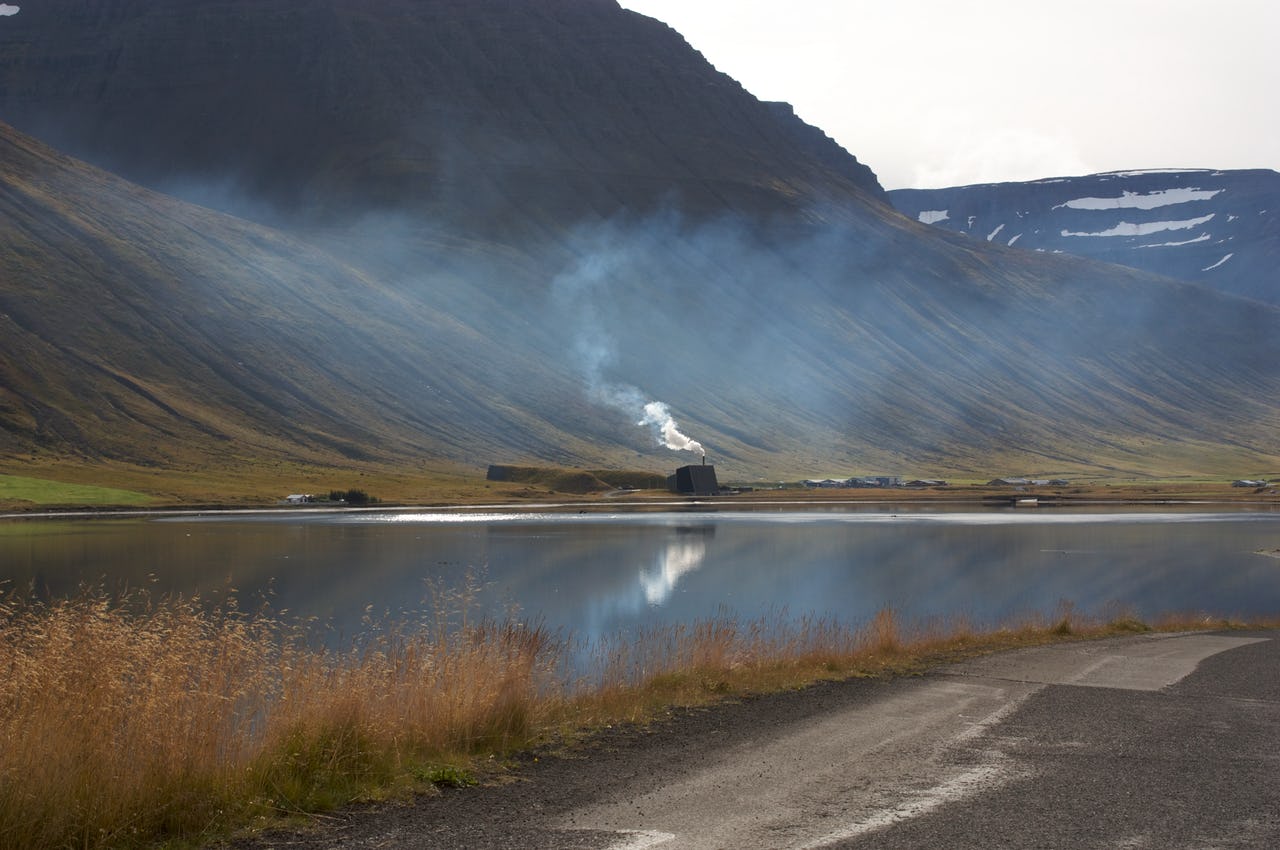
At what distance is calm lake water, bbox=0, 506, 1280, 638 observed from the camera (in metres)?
31.2

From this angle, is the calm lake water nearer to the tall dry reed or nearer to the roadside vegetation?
the roadside vegetation

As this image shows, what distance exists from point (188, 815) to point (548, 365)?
496 ft

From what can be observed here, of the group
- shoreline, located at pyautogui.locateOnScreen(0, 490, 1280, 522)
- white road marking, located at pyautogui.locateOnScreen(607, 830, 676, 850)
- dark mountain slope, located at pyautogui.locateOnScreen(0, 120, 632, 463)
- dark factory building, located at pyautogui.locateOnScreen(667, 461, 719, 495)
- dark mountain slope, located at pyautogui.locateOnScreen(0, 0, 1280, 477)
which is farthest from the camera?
dark mountain slope, located at pyautogui.locateOnScreen(0, 0, 1280, 477)

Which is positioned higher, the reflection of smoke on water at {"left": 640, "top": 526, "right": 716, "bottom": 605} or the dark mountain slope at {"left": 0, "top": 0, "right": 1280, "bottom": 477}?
the dark mountain slope at {"left": 0, "top": 0, "right": 1280, "bottom": 477}

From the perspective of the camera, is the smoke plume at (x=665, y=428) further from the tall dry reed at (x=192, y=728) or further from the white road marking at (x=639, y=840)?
the white road marking at (x=639, y=840)

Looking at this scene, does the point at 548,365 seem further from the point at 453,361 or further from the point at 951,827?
the point at 951,827

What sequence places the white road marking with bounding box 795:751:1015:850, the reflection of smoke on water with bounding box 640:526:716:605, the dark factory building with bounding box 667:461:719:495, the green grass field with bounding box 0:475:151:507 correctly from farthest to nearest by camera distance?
the dark factory building with bounding box 667:461:719:495
the green grass field with bounding box 0:475:151:507
the reflection of smoke on water with bounding box 640:526:716:605
the white road marking with bounding box 795:751:1015:850

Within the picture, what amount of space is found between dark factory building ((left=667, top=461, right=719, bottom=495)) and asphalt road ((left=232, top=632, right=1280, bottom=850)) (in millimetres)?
89322

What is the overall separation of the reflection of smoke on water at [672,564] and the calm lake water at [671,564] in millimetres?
98

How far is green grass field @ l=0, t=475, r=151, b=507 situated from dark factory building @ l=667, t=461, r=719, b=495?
40.3m

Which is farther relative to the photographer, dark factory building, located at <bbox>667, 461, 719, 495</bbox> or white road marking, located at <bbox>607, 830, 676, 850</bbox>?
A: dark factory building, located at <bbox>667, 461, 719, 495</bbox>

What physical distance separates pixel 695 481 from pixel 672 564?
61.8 m

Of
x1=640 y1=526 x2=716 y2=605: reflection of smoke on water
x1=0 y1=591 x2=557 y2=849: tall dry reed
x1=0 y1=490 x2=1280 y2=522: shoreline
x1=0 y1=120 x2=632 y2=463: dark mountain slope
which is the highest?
x1=0 y1=120 x2=632 y2=463: dark mountain slope

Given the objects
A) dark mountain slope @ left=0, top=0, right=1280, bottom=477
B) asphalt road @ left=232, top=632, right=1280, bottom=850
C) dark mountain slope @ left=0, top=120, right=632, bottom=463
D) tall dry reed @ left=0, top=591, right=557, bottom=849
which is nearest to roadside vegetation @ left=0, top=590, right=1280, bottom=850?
tall dry reed @ left=0, top=591, right=557, bottom=849
